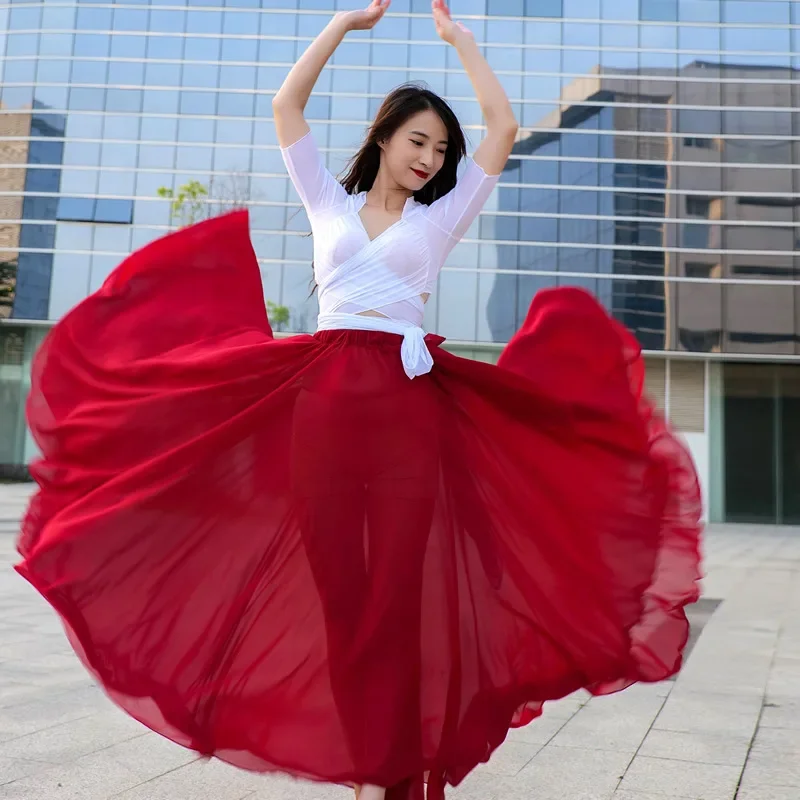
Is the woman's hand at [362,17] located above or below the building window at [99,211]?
below

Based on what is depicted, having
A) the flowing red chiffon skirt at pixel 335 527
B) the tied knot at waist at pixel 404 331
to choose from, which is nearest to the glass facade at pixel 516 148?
the flowing red chiffon skirt at pixel 335 527

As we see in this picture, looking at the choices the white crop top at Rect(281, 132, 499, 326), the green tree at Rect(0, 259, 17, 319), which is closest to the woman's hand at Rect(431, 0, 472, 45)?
the white crop top at Rect(281, 132, 499, 326)

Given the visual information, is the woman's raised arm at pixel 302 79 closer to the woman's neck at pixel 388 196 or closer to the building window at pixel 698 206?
the woman's neck at pixel 388 196

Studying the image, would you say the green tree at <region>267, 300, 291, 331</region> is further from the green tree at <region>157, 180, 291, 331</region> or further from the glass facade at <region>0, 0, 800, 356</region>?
the glass facade at <region>0, 0, 800, 356</region>

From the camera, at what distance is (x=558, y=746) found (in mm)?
3752

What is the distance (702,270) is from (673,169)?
3.59 m

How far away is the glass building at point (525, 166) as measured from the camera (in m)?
27.9

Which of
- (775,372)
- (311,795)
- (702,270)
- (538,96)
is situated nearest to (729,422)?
(775,372)

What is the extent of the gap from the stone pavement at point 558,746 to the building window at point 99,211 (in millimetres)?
26335

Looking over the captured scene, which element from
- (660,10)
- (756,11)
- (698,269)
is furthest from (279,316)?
(756,11)

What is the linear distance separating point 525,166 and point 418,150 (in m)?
27.6

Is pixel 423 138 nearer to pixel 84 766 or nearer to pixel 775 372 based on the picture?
pixel 84 766

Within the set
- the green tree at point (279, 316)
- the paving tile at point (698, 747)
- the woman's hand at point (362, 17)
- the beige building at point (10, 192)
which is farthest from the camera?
the beige building at point (10, 192)

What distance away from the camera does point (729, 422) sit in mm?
28062
